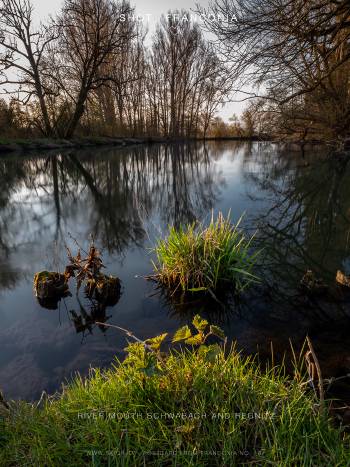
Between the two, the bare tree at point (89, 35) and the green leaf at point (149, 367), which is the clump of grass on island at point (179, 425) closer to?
the green leaf at point (149, 367)

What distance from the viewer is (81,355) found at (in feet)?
6.84

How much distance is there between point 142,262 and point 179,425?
107 inches

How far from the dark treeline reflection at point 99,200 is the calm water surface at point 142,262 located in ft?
0.11

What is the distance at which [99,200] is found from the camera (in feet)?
23.7

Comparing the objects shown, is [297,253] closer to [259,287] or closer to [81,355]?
[259,287]

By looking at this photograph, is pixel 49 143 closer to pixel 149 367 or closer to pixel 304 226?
pixel 304 226

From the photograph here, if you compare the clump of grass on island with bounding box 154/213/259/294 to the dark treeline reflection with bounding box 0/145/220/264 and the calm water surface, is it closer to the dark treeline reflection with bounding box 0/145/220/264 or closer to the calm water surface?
the calm water surface

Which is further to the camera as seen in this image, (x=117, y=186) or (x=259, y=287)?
(x=117, y=186)

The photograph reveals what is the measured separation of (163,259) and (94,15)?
21.6m

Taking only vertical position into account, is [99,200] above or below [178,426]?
below

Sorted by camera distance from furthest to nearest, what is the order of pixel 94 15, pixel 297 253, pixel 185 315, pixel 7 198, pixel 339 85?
pixel 94 15
pixel 339 85
pixel 7 198
pixel 297 253
pixel 185 315

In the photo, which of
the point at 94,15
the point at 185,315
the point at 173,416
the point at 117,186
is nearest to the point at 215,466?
the point at 173,416

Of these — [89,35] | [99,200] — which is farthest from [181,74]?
[99,200]

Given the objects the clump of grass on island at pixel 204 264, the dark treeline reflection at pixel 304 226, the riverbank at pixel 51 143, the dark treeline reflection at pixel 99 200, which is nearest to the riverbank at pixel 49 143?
the riverbank at pixel 51 143
